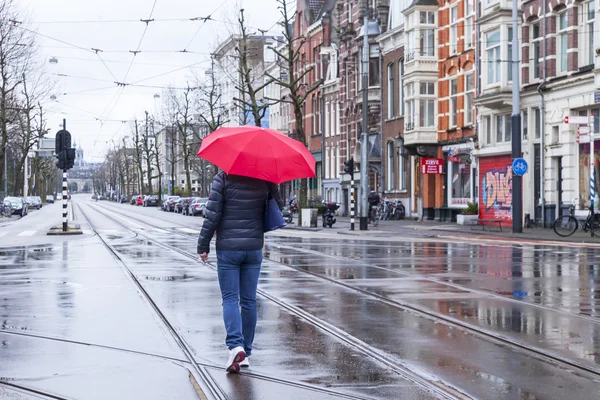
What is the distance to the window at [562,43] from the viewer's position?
3588cm

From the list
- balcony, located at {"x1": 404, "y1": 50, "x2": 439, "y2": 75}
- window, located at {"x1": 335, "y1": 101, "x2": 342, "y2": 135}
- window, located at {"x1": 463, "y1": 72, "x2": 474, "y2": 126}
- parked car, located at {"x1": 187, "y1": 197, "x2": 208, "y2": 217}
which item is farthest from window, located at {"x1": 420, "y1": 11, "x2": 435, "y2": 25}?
parked car, located at {"x1": 187, "y1": 197, "x2": 208, "y2": 217}

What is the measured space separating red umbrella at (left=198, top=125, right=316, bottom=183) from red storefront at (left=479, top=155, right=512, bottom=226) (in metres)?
33.0

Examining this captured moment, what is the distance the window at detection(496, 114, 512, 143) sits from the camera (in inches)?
1577

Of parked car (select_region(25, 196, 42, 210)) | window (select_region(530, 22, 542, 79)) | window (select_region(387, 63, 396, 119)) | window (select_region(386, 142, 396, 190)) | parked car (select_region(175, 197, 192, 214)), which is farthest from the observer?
parked car (select_region(25, 196, 42, 210))

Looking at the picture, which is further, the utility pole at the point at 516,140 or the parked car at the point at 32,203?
the parked car at the point at 32,203

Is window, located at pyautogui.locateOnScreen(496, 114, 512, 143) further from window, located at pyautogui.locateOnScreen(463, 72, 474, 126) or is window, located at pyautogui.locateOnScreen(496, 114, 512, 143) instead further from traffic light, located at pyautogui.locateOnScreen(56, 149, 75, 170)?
traffic light, located at pyautogui.locateOnScreen(56, 149, 75, 170)

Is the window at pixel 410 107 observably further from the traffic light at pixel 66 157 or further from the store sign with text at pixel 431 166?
the traffic light at pixel 66 157

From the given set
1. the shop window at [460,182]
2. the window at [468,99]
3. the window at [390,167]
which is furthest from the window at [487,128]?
the window at [390,167]

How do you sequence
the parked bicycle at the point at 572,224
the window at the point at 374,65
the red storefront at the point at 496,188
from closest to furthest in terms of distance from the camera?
the parked bicycle at the point at 572,224
the red storefront at the point at 496,188
the window at the point at 374,65

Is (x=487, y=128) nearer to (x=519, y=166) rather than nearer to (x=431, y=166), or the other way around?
(x=431, y=166)

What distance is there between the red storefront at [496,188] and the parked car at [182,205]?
33528mm

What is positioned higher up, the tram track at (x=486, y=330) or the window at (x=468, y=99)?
the window at (x=468, y=99)

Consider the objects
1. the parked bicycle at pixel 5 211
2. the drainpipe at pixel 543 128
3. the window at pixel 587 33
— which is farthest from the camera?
the parked bicycle at pixel 5 211

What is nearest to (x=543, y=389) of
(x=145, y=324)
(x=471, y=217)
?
(x=145, y=324)
